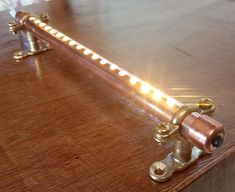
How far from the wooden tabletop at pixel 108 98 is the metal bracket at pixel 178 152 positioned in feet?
0.04

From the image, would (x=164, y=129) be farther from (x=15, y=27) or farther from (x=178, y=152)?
(x=15, y=27)

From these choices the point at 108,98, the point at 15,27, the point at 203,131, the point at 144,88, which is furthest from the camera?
the point at 15,27

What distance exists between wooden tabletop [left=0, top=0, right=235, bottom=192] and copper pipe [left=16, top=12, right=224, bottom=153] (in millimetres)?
60

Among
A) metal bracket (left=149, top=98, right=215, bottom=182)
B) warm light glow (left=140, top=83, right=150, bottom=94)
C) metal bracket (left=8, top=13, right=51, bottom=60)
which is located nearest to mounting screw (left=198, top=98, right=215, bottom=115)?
metal bracket (left=149, top=98, right=215, bottom=182)

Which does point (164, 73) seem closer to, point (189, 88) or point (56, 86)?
point (189, 88)

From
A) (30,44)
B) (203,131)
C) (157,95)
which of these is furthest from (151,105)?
(30,44)

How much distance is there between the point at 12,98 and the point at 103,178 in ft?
1.09

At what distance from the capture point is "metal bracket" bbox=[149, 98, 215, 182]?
52 centimetres

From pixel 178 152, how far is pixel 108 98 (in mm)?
243

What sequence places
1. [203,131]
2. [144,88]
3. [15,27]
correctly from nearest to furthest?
Result: [203,131] < [144,88] < [15,27]

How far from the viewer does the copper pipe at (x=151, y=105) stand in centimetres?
49

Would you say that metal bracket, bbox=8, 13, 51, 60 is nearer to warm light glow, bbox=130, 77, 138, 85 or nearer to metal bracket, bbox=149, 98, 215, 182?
Answer: warm light glow, bbox=130, 77, 138, 85

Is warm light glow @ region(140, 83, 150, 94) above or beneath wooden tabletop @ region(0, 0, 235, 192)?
above

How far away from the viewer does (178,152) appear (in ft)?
1.83
